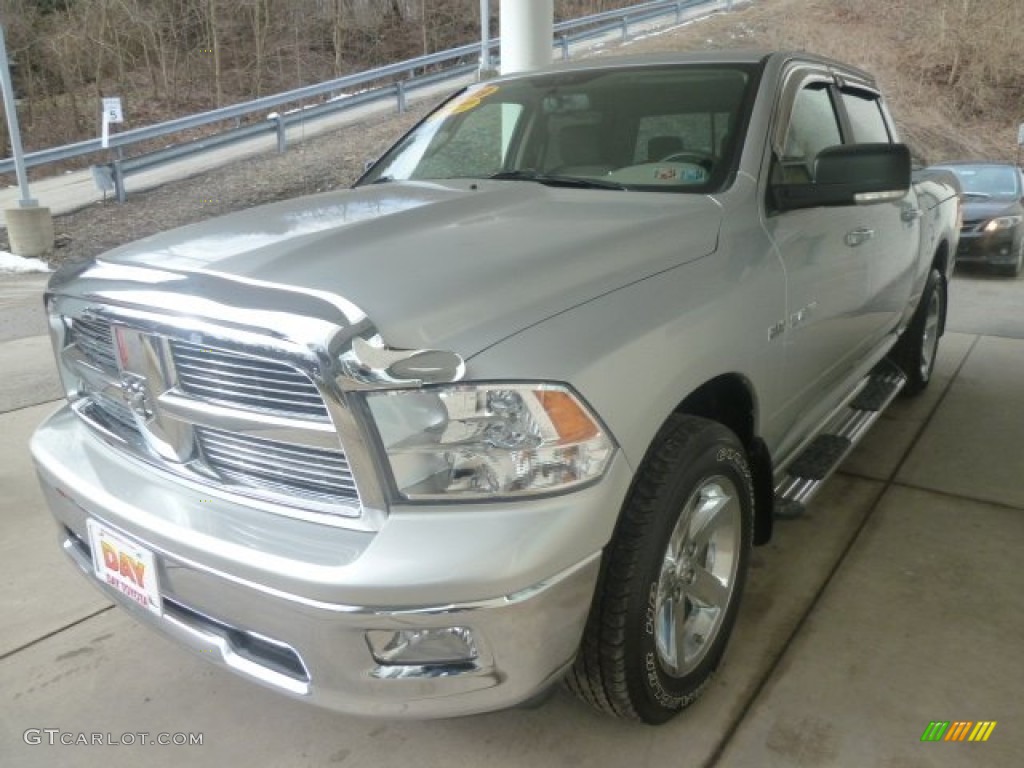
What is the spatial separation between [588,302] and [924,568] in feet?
6.47

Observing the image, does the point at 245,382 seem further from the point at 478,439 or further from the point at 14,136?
the point at 14,136

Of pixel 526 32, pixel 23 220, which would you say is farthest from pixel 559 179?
pixel 23 220

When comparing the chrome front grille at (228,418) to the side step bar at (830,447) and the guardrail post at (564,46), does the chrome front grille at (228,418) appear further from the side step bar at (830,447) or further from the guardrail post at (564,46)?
the guardrail post at (564,46)

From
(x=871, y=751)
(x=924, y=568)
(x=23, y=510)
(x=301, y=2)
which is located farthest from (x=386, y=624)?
(x=301, y=2)

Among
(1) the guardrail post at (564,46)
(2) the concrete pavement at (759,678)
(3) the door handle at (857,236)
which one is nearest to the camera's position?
(2) the concrete pavement at (759,678)

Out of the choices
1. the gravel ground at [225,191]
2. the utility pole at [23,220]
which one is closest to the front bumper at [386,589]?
the gravel ground at [225,191]

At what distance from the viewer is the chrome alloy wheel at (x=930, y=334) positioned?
5.02 m

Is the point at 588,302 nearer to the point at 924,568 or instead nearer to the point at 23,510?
the point at 924,568

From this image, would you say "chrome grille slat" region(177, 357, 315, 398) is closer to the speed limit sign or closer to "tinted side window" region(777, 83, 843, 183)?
"tinted side window" region(777, 83, 843, 183)

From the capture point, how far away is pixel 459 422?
68.2 inches

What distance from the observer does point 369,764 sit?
7.33 feet

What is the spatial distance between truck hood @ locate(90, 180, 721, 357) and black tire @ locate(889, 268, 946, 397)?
2.84 metres

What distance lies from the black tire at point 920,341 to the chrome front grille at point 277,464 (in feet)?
12.9

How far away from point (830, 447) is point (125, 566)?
261cm
